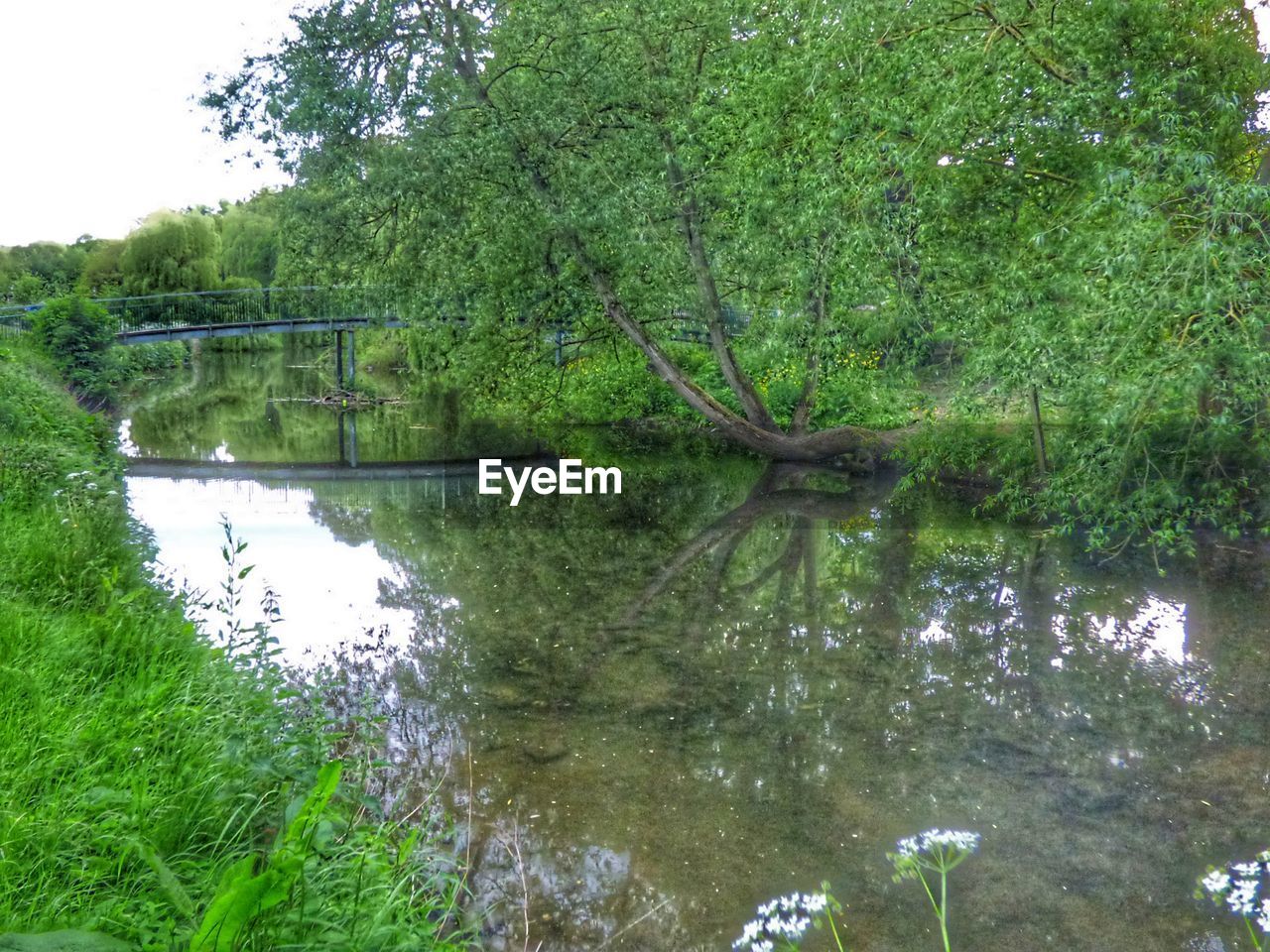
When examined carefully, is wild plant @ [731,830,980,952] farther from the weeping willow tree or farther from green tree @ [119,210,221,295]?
green tree @ [119,210,221,295]

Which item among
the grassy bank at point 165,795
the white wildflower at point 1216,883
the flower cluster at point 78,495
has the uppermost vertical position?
the flower cluster at point 78,495

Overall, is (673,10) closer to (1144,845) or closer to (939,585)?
(939,585)

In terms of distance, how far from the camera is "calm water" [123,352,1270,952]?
428 cm

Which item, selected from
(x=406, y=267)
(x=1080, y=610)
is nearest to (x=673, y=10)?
(x=406, y=267)

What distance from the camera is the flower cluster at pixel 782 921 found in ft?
12.8

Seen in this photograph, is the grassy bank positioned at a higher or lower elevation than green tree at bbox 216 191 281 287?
lower

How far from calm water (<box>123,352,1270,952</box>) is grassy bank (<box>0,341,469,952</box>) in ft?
2.70

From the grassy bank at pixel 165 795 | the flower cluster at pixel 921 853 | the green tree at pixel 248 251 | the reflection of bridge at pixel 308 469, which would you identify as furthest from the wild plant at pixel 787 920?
the green tree at pixel 248 251

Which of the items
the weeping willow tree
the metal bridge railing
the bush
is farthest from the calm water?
the metal bridge railing

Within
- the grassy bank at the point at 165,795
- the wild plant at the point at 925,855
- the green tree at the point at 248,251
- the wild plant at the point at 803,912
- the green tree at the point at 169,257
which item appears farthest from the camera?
the green tree at the point at 248,251

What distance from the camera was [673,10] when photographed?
1269 centimetres

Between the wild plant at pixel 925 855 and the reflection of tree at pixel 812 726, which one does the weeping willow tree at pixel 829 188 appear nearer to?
the reflection of tree at pixel 812 726

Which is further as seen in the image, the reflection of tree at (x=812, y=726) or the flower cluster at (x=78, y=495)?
the flower cluster at (x=78, y=495)

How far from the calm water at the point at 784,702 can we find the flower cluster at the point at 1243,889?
0.30ft
